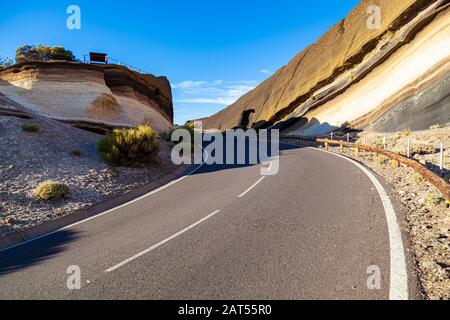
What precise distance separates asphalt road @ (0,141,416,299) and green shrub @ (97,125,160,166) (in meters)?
4.73

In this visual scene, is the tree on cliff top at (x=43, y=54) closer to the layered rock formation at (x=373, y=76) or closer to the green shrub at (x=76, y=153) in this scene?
the green shrub at (x=76, y=153)

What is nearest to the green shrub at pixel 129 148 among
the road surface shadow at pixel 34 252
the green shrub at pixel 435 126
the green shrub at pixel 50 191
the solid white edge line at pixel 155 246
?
the green shrub at pixel 50 191

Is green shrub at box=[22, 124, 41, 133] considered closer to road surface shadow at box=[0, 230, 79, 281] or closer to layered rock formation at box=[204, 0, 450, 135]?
road surface shadow at box=[0, 230, 79, 281]

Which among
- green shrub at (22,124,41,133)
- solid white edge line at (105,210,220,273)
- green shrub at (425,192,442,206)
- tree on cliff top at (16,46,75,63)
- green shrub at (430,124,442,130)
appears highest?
tree on cliff top at (16,46,75,63)

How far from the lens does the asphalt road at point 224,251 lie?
3.57 meters

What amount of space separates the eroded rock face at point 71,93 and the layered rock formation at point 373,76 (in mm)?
20474

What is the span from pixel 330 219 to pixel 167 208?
4079 millimetres

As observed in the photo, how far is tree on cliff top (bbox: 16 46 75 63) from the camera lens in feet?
116

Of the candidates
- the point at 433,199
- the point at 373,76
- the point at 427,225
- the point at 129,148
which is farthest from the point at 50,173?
the point at 373,76

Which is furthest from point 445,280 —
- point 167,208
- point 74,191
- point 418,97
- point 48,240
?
point 418,97

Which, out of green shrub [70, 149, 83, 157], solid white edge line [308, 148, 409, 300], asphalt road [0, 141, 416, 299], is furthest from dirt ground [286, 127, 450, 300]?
green shrub [70, 149, 83, 157]

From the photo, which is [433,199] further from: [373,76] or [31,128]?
[373,76]

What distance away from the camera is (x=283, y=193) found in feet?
26.2

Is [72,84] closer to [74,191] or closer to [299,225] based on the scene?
[74,191]
